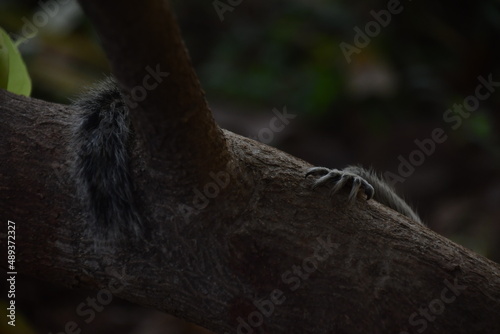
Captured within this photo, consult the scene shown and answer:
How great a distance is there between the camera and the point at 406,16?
4316 millimetres

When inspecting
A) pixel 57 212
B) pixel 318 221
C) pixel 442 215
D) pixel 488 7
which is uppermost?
pixel 488 7

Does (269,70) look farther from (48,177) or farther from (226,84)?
(48,177)

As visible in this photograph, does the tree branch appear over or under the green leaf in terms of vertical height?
over

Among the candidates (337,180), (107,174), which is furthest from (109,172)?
(337,180)

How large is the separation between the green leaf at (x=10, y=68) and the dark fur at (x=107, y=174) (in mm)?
429

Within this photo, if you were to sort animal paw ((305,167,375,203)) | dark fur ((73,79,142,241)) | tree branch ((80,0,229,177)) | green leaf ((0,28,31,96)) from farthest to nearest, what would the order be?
green leaf ((0,28,31,96)) → animal paw ((305,167,375,203)) → dark fur ((73,79,142,241)) → tree branch ((80,0,229,177))

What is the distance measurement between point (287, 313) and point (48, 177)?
2.00ft

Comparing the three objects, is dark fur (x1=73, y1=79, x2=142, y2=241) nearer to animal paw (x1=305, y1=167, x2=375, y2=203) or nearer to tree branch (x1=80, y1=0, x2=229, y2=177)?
tree branch (x1=80, y1=0, x2=229, y2=177)

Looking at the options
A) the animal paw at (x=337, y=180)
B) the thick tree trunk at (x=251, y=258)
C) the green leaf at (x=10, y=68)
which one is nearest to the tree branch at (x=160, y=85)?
the thick tree trunk at (x=251, y=258)

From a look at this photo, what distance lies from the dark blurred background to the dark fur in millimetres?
2194

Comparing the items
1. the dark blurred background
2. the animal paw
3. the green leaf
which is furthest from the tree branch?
the dark blurred background

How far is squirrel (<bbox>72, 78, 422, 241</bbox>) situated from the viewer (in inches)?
58.2

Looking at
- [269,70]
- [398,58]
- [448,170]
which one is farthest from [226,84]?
[448,170]

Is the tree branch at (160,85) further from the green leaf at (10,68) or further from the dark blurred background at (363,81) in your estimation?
the dark blurred background at (363,81)
